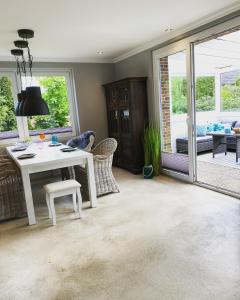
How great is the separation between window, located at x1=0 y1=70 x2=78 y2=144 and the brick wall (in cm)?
199

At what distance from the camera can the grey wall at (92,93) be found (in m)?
5.30

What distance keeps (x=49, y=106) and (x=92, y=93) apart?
99 cm

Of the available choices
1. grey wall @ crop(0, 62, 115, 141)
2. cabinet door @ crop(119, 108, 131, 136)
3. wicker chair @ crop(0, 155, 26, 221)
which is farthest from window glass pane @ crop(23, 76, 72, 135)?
wicker chair @ crop(0, 155, 26, 221)

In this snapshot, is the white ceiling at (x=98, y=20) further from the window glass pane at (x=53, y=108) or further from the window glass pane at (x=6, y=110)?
the window glass pane at (x=53, y=108)

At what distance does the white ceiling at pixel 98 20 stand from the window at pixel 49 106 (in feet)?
2.29

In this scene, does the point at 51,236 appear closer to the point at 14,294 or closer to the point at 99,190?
the point at 14,294

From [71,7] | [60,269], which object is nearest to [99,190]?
[60,269]

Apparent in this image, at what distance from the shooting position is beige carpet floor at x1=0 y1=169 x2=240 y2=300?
182cm

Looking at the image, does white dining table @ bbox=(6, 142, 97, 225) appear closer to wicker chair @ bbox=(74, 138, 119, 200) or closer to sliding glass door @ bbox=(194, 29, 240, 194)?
wicker chair @ bbox=(74, 138, 119, 200)

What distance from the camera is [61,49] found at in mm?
4336

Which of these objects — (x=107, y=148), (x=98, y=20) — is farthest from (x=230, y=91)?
(x=98, y=20)

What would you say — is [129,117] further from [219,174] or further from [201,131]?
[201,131]

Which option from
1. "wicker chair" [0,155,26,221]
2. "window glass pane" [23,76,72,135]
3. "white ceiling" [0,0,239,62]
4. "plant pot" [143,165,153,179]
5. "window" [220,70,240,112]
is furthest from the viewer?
"window" [220,70,240,112]

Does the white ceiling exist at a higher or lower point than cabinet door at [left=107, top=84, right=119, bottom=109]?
higher
